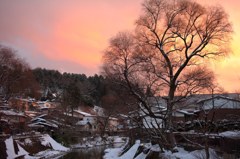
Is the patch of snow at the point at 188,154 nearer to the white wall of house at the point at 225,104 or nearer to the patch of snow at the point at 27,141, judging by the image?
the white wall of house at the point at 225,104

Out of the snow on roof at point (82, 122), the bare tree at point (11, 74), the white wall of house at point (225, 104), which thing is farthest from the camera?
the snow on roof at point (82, 122)

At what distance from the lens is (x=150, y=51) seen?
23.0 m

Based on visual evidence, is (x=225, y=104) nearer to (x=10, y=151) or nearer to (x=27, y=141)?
(x=10, y=151)

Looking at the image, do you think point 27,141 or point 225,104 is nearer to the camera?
point 225,104

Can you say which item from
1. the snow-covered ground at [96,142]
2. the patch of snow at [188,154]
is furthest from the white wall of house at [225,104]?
the snow-covered ground at [96,142]

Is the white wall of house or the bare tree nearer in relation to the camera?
the white wall of house

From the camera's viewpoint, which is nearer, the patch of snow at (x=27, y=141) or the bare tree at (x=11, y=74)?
the patch of snow at (x=27, y=141)

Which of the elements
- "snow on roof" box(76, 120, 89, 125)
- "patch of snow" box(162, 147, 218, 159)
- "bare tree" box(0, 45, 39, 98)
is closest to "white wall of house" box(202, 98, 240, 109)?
"patch of snow" box(162, 147, 218, 159)

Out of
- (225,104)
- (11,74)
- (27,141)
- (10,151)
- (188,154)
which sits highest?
(11,74)

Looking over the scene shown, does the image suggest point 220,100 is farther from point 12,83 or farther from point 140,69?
point 12,83

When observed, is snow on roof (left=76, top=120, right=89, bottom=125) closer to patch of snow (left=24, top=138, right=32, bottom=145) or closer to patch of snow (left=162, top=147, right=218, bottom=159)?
patch of snow (left=24, top=138, right=32, bottom=145)

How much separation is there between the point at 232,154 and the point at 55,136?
4451 centimetres

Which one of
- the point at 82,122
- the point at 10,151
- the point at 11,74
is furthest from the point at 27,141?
the point at 82,122

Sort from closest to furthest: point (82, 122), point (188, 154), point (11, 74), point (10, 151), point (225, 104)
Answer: point (188, 154) → point (10, 151) → point (225, 104) → point (11, 74) → point (82, 122)
